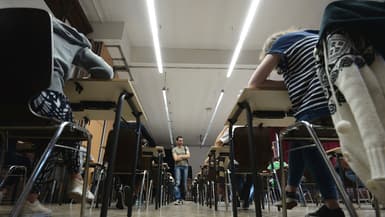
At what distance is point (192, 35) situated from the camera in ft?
18.2

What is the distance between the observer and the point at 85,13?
16.3 ft

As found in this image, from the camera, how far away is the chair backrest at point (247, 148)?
2.66 m

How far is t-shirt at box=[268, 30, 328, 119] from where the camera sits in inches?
50.7

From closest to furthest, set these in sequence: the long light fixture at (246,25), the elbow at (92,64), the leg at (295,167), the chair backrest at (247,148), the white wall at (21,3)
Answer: the elbow at (92,64) → the leg at (295,167) → the chair backrest at (247,148) → the white wall at (21,3) → the long light fixture at (246,25)

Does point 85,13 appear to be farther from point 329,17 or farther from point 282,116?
point 329,17

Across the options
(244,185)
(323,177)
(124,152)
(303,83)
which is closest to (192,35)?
(244,185)

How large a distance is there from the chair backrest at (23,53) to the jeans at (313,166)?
3.57ft

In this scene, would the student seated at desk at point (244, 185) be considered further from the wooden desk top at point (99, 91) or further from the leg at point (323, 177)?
the leg at point (323, 177)

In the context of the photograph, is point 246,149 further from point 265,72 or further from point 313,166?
point 265,72

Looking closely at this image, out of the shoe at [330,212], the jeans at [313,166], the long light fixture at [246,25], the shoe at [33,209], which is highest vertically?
the long light fixture at [246,25]

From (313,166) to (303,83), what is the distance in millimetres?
428

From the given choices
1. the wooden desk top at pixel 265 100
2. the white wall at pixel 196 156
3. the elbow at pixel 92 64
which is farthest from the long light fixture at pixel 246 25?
the white wall at pixel 196 156

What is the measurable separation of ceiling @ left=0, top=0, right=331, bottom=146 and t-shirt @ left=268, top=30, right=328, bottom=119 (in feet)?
10.5

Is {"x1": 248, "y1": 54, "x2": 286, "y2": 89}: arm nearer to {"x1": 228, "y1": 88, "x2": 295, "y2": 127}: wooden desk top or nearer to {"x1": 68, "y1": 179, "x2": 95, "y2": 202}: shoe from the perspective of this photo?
{"x1": 228, "y1": 88, "x2": 295, "y2": 127}: wooden desk top
